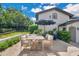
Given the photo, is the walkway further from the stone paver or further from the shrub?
the shrub

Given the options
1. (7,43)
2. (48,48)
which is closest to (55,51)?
(48,48)

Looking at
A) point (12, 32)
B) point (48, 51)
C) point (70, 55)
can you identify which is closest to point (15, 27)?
point (12, 32)

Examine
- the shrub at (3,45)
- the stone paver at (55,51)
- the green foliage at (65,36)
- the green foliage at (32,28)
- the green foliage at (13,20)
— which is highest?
the green foliage at (13,20)

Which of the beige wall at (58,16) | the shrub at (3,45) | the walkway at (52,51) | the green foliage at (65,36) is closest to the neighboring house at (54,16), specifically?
the beige wall at (58,16)

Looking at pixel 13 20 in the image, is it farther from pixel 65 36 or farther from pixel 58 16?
pixel 65 36

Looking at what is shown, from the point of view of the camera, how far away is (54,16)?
7.54m

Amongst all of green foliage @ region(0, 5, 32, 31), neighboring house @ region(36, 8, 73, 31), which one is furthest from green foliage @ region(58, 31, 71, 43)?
green foliage @ region(0, 5, 32, 31)

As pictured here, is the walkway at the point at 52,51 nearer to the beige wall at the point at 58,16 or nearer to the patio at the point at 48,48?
the patio at the point at 48,48

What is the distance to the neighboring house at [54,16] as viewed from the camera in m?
7.45

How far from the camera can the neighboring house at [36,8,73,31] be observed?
24.4 ft

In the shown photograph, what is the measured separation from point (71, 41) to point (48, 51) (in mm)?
643

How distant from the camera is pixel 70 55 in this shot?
7305 millimetres

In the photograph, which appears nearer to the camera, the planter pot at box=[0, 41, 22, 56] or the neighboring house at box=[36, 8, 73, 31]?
the planter pot at box=[0, 41, 22, 56]

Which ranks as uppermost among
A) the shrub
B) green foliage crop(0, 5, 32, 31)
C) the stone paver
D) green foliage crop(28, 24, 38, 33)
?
green foliage crop(0, 5, 32, 31)
